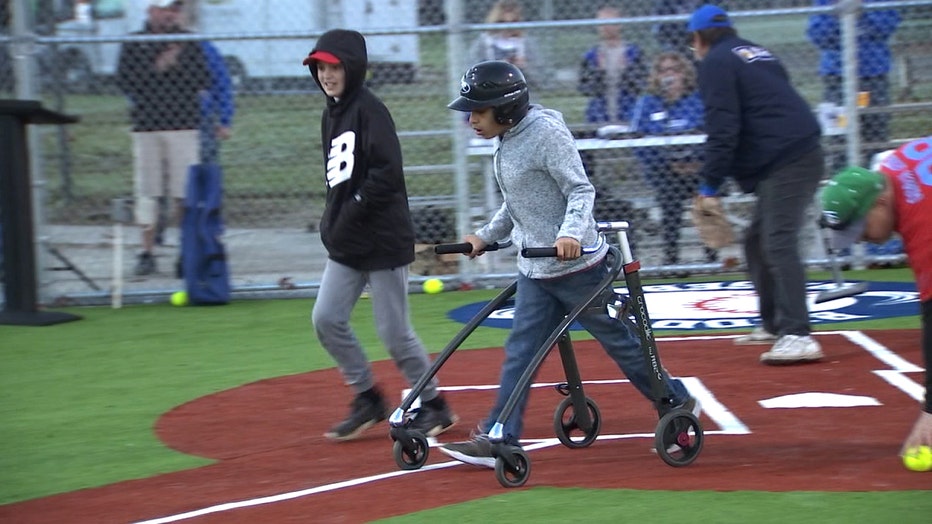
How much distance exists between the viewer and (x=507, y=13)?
11914mm

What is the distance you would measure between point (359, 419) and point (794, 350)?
272 centimetres

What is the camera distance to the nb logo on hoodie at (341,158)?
249 inches

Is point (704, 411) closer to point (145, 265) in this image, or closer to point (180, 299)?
point (180, 299)

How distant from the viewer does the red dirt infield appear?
5.45 meters

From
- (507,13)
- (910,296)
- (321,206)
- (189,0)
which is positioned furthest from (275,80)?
(910,296)

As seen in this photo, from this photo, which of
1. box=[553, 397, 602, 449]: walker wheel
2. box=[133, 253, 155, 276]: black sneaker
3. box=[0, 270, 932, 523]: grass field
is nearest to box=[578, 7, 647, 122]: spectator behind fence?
box=[0, 270, 932, 523]: grass field

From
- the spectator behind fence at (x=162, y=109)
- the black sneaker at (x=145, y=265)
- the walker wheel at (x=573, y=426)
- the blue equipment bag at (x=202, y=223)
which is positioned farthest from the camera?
the black sneaker at (x=145, y=265)

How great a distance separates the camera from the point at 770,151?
7.76 m

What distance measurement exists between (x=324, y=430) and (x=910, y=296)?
515 centimetres

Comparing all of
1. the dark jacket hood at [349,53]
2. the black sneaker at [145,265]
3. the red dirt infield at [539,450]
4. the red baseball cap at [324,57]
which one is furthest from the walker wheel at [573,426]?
the black sneaker at [145,265]

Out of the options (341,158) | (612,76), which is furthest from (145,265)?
(341,158)

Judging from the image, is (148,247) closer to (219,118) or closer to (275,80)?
(219,118)

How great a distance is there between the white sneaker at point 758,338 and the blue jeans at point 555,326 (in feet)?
8.92

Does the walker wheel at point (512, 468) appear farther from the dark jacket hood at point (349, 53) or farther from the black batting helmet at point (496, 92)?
the dark jacket hood at point (349, 53)
